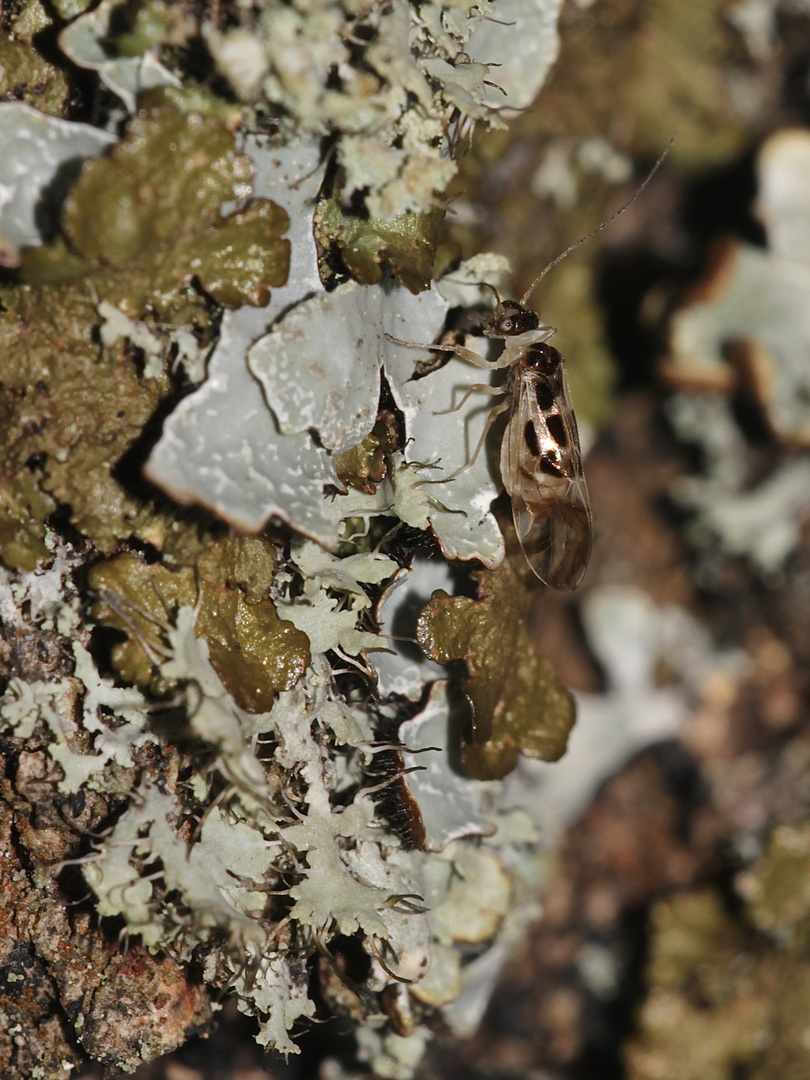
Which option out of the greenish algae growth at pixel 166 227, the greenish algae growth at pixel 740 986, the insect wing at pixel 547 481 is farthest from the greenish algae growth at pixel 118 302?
the greenish algae growth at pixel 740 986

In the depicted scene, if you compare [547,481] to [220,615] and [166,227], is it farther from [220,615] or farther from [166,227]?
[166,227]

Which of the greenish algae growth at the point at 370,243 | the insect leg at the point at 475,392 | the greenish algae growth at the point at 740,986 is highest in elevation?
the greenish algae growth at the point at 370,243

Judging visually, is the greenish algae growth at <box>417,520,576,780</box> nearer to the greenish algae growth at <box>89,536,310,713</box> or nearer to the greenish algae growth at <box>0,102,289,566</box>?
the greenish algae growth at <box>89,536,310,713</box>

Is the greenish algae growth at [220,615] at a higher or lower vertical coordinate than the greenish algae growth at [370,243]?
lower

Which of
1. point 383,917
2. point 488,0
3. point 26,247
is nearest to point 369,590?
point 383,917

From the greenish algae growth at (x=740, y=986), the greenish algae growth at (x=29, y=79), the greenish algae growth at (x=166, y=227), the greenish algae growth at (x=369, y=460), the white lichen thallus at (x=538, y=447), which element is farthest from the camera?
the greenish algae growth at (x=740, y=986)

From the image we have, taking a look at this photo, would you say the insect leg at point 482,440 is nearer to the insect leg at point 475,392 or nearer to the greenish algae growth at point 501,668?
the insect leg at point 475,392

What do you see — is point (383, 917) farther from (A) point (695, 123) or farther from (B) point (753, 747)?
(A) point (695, 123)

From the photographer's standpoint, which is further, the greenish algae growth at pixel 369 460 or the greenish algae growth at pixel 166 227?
the greenish algae growth at pixel 369 460

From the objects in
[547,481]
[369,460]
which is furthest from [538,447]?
[369,460]
